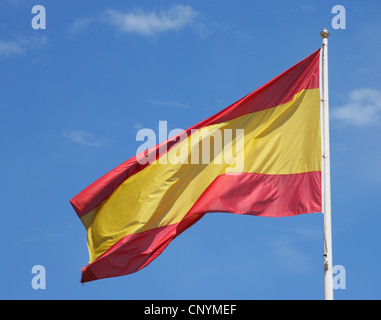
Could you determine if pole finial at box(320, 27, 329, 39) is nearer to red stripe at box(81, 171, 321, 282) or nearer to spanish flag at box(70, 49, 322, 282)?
spanish flag at box(70, 49, 322, 282)

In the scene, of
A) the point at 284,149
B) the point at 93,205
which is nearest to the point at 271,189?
the point at 284,149

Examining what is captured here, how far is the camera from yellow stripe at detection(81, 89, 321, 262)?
18656 millimetres

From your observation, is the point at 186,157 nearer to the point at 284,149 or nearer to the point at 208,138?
the point at 208,138

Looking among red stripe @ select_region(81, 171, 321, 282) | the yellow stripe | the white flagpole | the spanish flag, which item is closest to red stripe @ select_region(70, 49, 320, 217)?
the spanish flag

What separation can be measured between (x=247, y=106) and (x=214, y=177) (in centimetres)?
181

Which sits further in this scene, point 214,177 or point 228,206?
point 214,177

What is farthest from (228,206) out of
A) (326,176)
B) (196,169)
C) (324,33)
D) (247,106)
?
(324,33)

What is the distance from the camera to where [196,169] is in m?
19.4

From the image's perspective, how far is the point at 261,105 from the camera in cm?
1942

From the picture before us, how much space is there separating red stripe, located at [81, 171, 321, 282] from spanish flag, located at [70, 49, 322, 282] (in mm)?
21

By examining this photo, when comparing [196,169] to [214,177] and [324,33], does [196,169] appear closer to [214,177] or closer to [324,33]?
[214,177]

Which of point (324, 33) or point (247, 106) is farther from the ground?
point (324, 33)

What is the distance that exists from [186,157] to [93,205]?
2394 millimetres

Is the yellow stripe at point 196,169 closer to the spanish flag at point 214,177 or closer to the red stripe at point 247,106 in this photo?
the spanish flag at point 214,177
